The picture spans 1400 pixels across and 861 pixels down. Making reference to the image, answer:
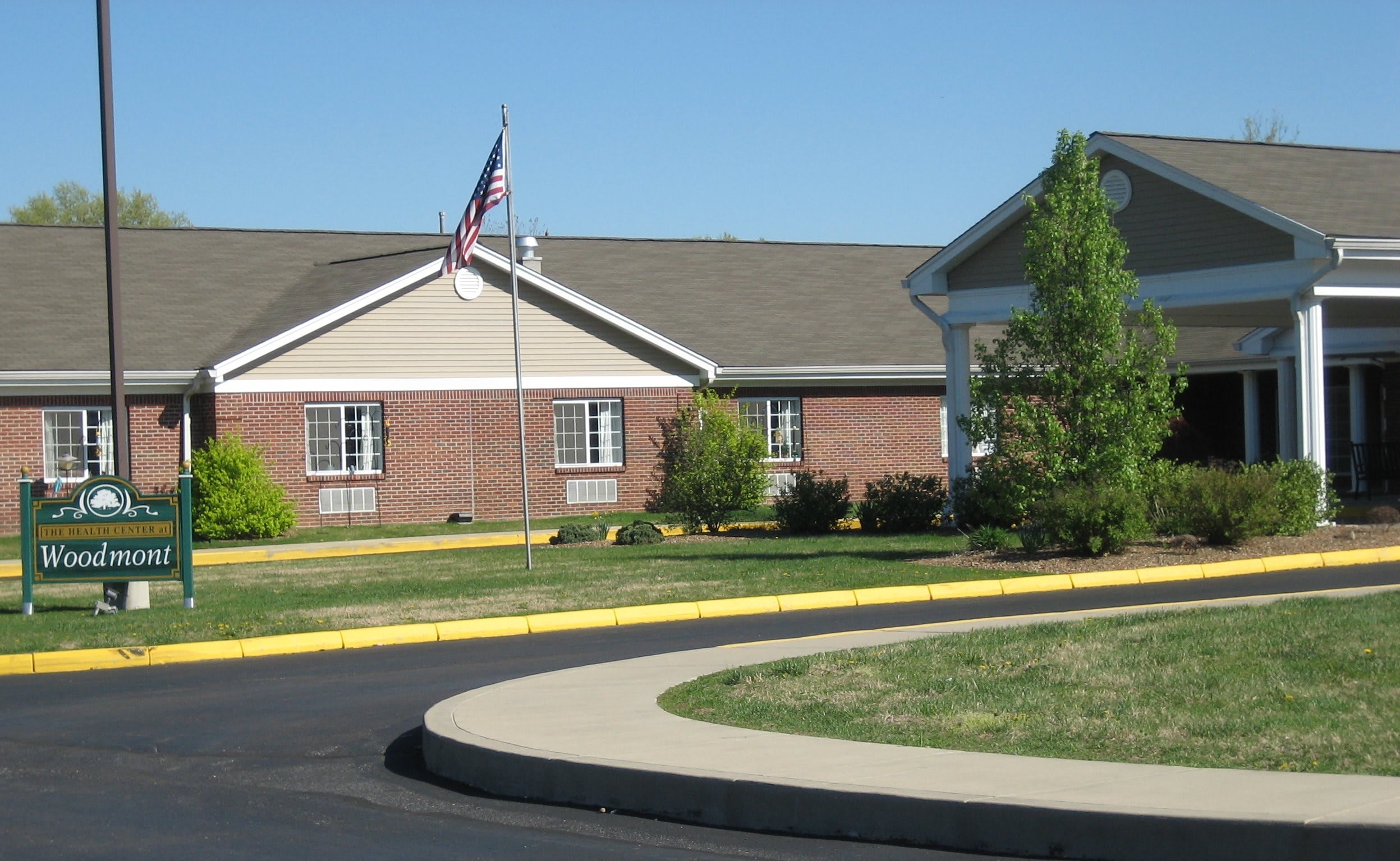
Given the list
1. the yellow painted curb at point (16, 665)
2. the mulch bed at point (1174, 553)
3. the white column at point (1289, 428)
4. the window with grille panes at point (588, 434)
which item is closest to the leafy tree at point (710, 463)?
the window with grille panes at point (588, 434)

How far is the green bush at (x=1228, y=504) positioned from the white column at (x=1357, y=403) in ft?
37.3

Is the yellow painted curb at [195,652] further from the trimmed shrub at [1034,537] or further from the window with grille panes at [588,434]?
the window with grille panes at [588,434]

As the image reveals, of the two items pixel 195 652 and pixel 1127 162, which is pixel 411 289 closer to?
pixel 1127 162

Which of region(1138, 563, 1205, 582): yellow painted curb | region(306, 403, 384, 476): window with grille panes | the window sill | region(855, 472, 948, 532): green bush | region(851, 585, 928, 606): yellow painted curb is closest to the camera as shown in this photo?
region(851, 585, 928, 606): yellow painted curb

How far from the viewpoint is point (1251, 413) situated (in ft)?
106

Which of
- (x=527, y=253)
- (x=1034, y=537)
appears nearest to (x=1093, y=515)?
(x=1034, y=537)

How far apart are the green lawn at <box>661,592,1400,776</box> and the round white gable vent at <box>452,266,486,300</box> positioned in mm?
18280

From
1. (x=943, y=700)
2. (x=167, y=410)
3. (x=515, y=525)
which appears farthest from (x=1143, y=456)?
(x=167, y=410)

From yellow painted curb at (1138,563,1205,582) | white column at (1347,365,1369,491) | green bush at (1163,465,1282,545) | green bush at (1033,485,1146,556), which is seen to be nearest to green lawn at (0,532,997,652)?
green bush at (1033,485,1146,556)

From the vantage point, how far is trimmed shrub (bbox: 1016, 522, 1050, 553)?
736 inches

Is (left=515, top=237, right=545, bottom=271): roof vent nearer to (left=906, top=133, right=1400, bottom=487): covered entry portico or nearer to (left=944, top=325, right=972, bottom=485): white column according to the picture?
(left=906, top=133, right=1400, bottom=487): covered entry portico

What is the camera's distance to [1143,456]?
18.8 meters

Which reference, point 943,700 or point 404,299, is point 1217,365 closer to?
point 404,299

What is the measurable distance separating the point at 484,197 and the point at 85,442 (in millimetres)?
11519
